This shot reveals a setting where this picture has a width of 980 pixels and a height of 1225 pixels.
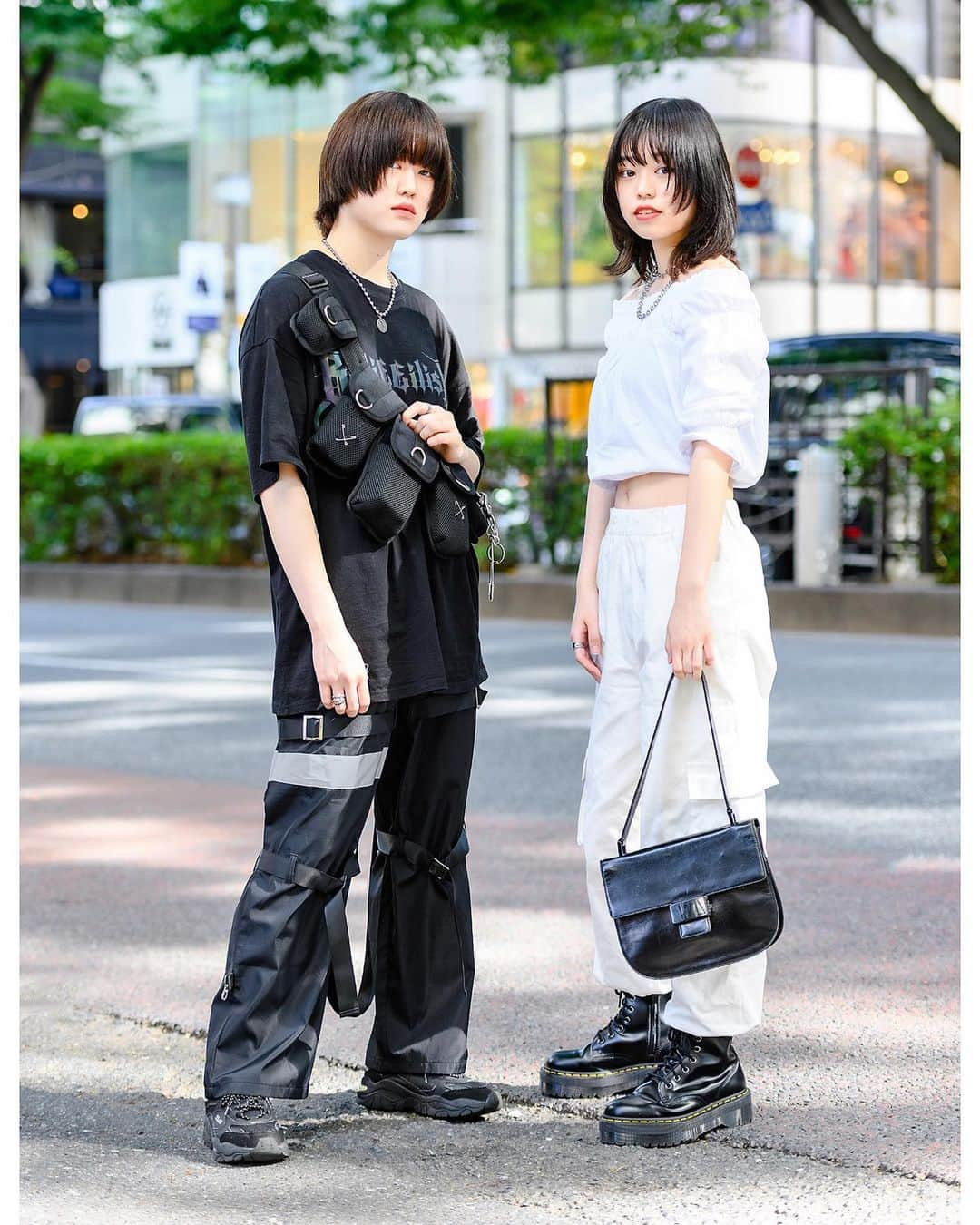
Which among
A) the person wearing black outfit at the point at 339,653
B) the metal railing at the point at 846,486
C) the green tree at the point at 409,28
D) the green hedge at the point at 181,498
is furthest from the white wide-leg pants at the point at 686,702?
the green tree at the point at 409,28

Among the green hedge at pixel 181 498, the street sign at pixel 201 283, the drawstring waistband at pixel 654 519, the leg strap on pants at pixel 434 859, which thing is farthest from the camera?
the street sign at pixel 201 283

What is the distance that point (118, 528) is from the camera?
808 inches

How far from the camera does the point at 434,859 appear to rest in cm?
372

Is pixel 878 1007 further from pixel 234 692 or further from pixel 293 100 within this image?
pixel 293 100

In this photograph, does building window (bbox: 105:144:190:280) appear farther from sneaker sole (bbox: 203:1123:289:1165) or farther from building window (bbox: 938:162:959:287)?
sneaker sole (bbox: 203:1123:289:1165)

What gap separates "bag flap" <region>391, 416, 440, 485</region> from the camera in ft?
11.3

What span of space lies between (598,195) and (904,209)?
21.2ft

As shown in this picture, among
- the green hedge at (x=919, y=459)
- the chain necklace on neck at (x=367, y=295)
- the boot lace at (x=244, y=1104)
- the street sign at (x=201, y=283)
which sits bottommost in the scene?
the boot lace at (x=244, y=1104)

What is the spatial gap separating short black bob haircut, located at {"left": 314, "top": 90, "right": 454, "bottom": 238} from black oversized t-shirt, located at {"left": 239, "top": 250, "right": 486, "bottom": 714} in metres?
0.14

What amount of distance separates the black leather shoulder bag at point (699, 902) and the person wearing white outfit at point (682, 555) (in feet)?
0.29

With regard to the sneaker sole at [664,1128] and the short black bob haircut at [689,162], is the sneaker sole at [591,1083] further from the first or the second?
the short black bob haircut at [689,162]

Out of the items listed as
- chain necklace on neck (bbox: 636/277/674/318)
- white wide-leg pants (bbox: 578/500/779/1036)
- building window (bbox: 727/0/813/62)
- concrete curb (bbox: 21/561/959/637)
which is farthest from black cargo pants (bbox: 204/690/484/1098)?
building window (bbox: 727/0/813/62)

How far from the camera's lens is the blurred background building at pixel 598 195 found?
34469 millimetres

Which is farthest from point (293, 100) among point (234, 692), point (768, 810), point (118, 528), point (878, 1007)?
point (878, 1007)
